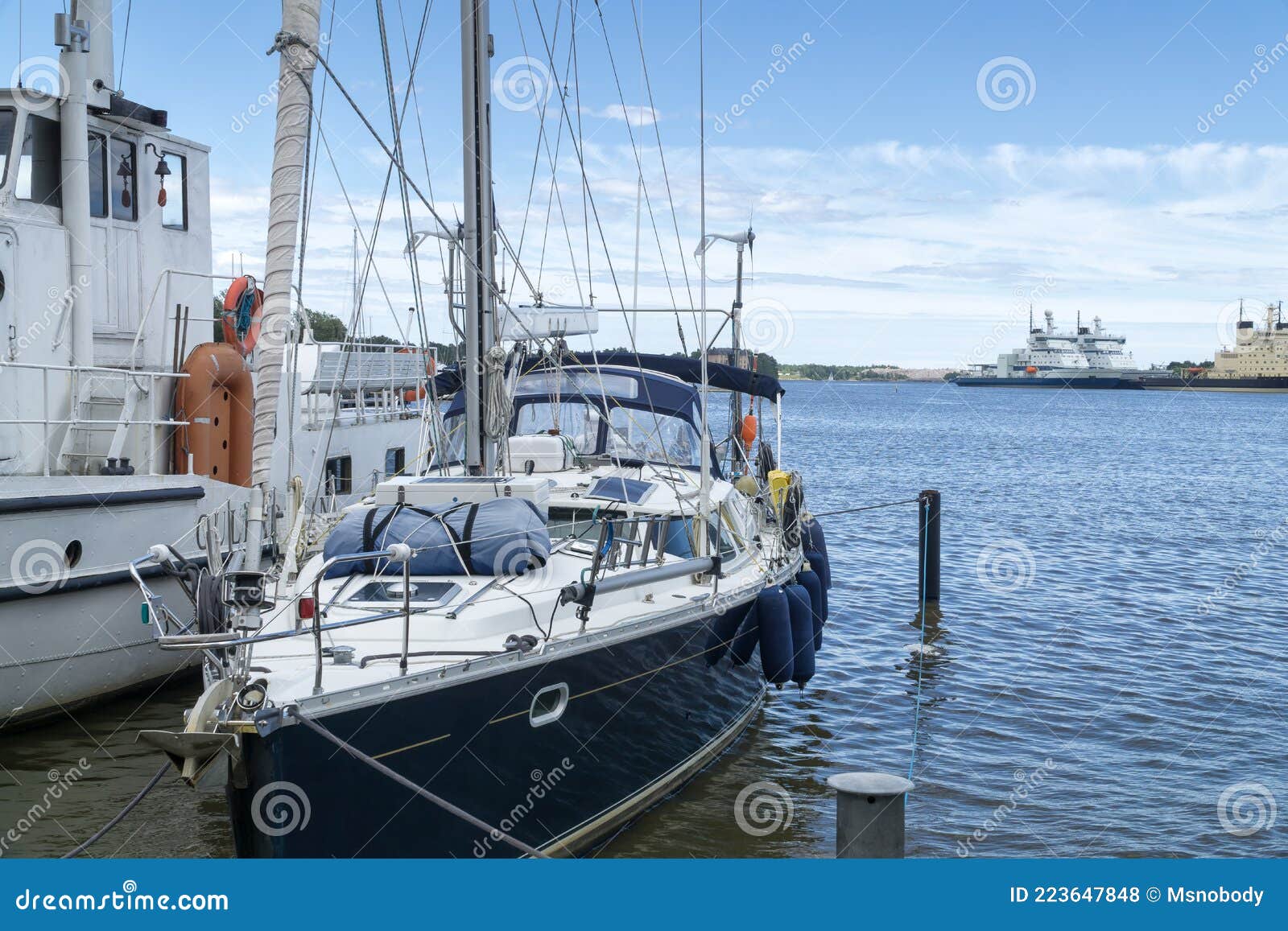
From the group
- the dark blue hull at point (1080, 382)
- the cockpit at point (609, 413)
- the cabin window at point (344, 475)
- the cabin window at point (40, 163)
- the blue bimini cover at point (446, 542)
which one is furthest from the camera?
the dark blue hull at point (1080, 382)

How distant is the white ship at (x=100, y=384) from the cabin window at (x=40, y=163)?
16 mm

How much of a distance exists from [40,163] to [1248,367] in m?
143

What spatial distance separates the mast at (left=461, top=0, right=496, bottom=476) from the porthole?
2439 millimetres

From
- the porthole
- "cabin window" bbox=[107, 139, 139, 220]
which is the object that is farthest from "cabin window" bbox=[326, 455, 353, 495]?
the porthole

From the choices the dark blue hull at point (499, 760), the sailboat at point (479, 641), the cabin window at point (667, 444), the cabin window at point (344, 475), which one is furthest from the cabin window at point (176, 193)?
the dark blue hull at point (499, 760)

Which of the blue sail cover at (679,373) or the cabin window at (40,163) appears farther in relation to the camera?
the blue sail cover at (679,373)

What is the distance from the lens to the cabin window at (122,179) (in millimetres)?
12008

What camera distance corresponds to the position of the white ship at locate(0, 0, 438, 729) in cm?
948

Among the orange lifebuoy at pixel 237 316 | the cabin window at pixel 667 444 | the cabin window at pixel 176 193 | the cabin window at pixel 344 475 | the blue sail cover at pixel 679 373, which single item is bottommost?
the cabin window at pixel 344 475

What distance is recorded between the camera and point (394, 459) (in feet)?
57.9

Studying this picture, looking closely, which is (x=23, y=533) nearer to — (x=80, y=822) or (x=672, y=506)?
(x=80, y=822)

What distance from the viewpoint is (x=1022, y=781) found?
33.6 feet

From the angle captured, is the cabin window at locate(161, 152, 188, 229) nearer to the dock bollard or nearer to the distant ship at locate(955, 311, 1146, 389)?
the dock bollard

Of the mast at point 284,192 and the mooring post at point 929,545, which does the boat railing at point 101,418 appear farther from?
the mooring post at point 929,545
